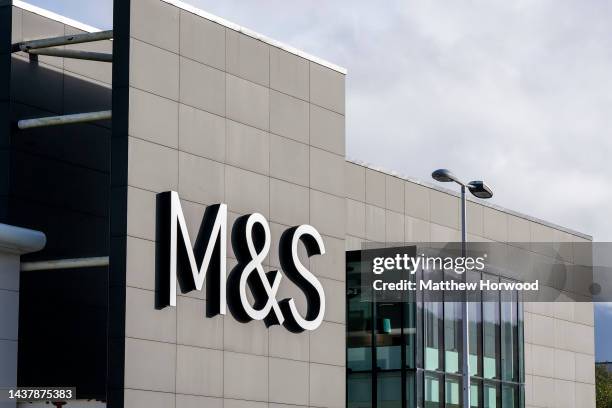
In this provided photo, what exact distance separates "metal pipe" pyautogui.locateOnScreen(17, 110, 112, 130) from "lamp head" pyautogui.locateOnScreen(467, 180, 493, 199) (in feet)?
34.8

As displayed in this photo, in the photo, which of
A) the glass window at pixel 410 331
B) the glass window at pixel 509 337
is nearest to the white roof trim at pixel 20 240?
the glass window at pixel 410 331

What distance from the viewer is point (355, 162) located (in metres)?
44.5

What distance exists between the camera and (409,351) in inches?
1623

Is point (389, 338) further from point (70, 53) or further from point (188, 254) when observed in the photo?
point (70, 53)

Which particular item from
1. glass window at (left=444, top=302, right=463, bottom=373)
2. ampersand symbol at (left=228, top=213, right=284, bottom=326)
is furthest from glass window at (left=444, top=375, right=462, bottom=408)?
ampersand symbol at (left=228, top=213, right=284, bottom=326)

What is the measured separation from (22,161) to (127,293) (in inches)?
226

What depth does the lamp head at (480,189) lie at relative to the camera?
38.6 m

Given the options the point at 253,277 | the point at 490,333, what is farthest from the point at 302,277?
the point at 490,333

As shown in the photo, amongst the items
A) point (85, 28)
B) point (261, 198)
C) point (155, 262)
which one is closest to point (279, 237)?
point (261, 198)

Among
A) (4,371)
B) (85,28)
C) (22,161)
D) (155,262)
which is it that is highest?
(85,28)

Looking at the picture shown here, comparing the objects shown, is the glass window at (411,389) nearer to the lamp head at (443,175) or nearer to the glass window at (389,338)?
the glass window at (389,338)

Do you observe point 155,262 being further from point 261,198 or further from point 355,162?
point 355,162

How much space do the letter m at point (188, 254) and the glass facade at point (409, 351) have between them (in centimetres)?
843

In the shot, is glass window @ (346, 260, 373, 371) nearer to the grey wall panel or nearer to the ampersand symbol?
the grey wall panel
